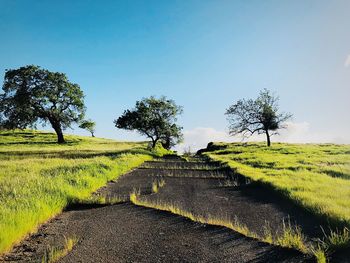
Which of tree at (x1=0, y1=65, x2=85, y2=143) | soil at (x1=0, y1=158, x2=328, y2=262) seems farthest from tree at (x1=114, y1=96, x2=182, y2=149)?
soil at (x1=0, y1=158, x2=328, y2=262)

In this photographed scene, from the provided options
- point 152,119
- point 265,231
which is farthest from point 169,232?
point 152,119

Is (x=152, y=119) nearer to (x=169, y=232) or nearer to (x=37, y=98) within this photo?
(x=37, y=98)

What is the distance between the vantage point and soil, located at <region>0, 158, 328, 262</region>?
229 inches

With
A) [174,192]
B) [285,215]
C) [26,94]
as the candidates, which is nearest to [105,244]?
[285,215]

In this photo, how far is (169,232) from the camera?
728cm

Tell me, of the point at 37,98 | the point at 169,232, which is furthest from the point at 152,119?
the point at 169,232

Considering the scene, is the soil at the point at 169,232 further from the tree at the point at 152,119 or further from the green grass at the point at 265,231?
the tree at the point at 152,119

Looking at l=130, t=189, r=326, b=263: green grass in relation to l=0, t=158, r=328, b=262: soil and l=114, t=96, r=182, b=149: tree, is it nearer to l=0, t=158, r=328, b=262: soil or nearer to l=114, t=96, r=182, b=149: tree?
l=0, t=158, r=328, b=262: soil

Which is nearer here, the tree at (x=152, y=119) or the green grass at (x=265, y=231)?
the green grass at (x=265, y=231)

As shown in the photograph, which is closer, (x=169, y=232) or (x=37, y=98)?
(x=169, y=232)

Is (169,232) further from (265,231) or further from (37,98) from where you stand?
(37,98)

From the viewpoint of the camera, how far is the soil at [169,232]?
5.82 metres

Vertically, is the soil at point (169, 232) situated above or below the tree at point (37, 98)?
below

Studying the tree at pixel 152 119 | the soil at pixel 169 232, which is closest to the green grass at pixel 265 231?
the soil at pixel 169 232
